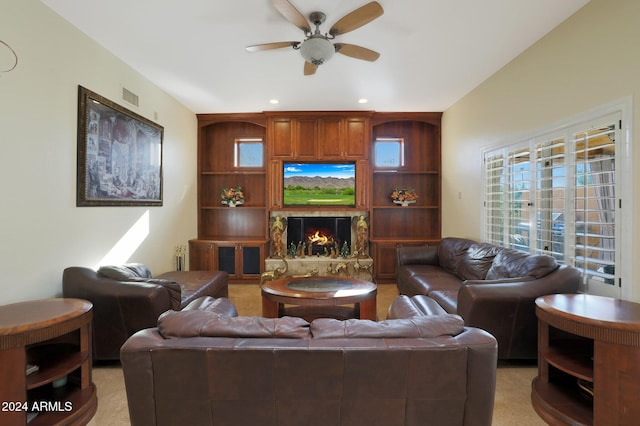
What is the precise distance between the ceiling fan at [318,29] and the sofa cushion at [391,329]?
6.82 feet

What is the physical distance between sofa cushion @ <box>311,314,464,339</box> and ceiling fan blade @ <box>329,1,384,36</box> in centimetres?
206

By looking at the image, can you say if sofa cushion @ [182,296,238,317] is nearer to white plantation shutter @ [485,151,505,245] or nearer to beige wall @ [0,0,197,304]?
beige wall @ [0,0,197,304]

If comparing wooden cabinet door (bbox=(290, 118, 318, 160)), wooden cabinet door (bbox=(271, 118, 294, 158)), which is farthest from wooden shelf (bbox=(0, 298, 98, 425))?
wooden cabinet door (bbox=(290, 118, 318, 160))

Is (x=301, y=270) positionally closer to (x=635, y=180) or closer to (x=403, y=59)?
(x=403, y=59)

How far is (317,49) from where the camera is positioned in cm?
262

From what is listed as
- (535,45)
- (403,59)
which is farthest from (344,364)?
(535,45)

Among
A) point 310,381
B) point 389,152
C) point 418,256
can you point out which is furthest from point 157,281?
point 389,152

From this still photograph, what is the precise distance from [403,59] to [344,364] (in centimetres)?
328

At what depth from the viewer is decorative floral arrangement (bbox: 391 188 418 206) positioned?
5.64m

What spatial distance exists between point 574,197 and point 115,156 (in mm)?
4424

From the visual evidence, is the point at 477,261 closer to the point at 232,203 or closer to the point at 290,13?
the point at 290,13

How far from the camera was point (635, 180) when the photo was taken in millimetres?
2197

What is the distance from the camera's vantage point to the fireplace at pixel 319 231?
5.64 meters

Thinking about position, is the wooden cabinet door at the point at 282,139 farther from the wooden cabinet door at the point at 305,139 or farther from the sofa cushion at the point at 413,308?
the sofa cushion at the point at 413,308
